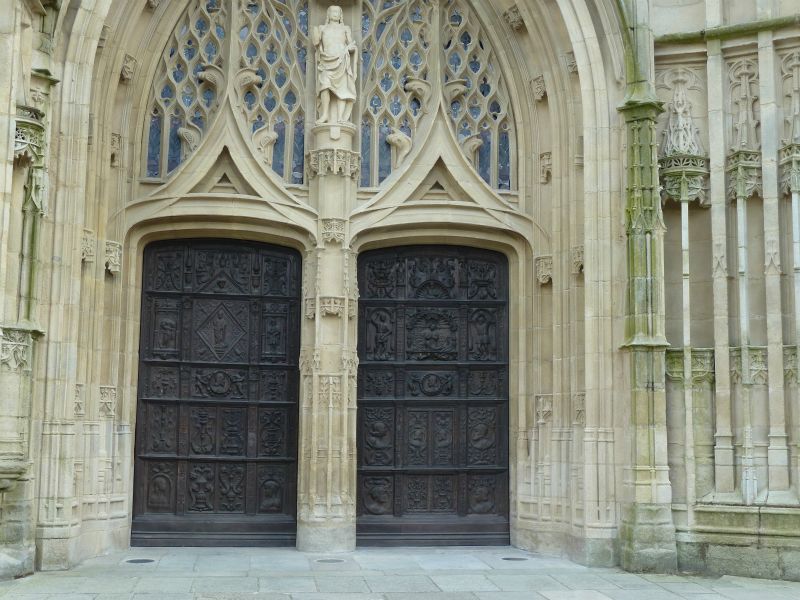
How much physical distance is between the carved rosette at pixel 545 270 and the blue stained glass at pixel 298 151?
132 inches

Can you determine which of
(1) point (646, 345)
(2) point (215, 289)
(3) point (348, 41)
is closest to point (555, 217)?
(1) point (646, 345)

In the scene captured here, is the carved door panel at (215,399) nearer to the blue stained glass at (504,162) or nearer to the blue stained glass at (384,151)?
the blue stained glass at (384,151)

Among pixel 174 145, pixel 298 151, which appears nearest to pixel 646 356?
pixel 298 151

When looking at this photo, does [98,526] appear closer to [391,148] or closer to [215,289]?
[215,289]

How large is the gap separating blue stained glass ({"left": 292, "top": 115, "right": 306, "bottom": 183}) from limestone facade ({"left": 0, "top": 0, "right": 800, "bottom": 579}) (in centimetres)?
3

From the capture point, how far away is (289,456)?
1330 cm

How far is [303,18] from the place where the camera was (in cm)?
1386

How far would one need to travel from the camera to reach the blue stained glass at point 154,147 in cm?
1338

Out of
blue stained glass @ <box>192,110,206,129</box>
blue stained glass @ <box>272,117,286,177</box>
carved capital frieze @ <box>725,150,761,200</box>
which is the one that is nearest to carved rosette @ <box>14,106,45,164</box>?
blue stained glass @ <box>192,110,206,129</box>

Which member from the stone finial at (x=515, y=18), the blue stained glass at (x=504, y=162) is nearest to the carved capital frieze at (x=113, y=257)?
the blue stained glass at (x=504, y=162)

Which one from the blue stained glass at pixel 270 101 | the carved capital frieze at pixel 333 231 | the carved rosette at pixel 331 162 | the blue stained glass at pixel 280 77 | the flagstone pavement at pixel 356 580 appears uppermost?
the blue stained glass at pixel 280 77

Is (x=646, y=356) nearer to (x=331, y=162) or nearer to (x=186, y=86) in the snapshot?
(x=331, y=162)

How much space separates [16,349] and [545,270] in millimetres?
6472

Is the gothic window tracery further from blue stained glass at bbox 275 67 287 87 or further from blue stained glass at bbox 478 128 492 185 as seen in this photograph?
blue stained glass at bbox 478 128 492 185
